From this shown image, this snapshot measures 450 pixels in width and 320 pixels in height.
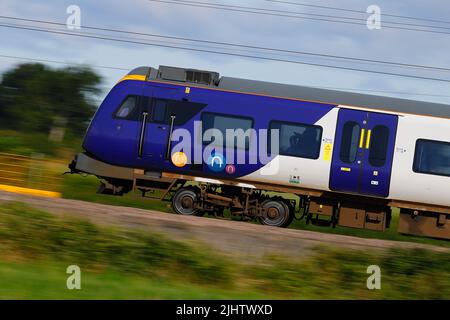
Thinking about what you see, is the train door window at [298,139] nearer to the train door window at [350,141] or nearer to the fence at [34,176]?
the train door window at [350,141]

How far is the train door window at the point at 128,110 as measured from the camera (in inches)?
706

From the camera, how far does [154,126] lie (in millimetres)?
17828

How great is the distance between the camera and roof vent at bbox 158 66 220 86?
1817cm

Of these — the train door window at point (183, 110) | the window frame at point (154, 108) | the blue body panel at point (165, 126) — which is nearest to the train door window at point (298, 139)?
the blue body panel at point (165, 126)

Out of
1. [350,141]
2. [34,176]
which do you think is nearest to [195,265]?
[350,141]

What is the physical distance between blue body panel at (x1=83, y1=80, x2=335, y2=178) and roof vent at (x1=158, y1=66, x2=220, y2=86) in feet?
1.01

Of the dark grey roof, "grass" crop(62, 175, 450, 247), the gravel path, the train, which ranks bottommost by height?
"grass" crop(62, 175, 450, 247)

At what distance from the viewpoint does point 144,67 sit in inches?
736

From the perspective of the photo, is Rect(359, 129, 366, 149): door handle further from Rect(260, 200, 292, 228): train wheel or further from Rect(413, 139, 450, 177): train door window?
Rect(260, 200, 292, 228): train wheel

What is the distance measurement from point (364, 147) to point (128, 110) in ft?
19.5

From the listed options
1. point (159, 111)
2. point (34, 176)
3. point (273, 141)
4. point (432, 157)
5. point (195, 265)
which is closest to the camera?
point (195, 265)

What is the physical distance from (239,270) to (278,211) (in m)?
6.97

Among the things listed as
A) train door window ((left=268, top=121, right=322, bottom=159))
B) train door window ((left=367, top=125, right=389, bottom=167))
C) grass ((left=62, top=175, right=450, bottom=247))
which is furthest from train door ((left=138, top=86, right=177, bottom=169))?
train door window ((left=367, top=125, right=389, bottom=167))

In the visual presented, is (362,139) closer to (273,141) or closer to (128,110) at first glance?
(273,141)
